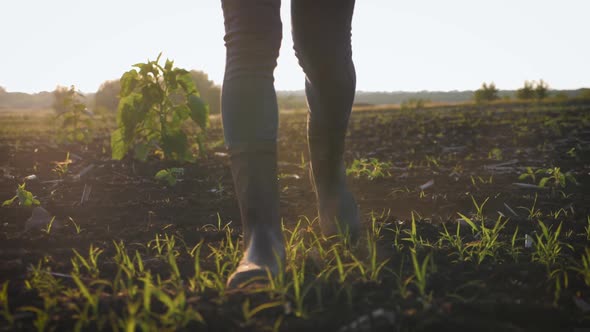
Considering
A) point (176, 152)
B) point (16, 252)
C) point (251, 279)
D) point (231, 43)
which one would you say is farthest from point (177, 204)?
point (251, 279)

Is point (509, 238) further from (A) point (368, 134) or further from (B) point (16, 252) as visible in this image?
(A) point (368, 134)

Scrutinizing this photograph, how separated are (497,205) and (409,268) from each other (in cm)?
135

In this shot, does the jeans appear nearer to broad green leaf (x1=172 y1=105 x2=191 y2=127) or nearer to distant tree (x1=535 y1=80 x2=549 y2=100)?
broad green leaf (x1=172 y1=105 x2=191 y2=127)

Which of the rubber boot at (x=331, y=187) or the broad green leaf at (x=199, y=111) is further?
the broad green leaf at (x=199, y=111)

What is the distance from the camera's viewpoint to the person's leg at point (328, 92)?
6.65 ft

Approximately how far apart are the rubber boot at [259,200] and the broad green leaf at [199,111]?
69.7 inches

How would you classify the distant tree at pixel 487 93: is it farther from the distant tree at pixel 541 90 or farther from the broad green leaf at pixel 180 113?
the broad green leaf at pixel 180 113

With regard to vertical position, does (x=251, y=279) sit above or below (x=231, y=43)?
below

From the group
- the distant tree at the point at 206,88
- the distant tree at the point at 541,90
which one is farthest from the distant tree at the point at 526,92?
the distant tree at the point at 206,88

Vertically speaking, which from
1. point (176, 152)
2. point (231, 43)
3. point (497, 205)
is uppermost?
point (231, 43)

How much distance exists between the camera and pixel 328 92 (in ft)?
7.06

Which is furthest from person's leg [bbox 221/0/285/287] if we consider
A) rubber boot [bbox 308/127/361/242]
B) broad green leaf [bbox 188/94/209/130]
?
broad green leaf [bbox 188/94/209/130]

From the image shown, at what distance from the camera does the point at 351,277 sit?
1.55m

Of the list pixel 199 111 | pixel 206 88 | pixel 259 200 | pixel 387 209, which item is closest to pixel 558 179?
pixel 387 209
